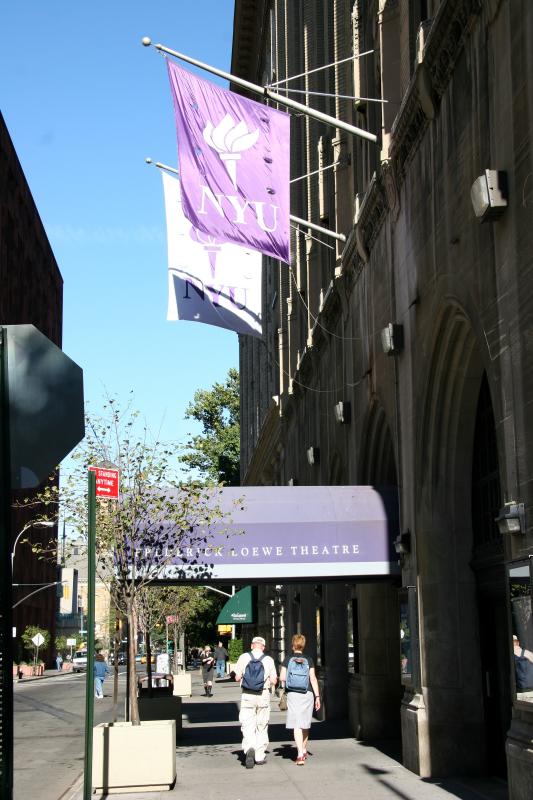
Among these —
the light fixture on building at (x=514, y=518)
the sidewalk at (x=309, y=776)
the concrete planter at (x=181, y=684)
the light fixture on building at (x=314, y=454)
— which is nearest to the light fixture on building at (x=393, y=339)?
the light fixture on building at (x=514, y=518)

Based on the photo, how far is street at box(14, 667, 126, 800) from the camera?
1500 cm

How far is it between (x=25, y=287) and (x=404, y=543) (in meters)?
77.2

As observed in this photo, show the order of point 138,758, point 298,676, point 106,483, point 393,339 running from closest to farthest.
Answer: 1. point 106,483
2. point 138,758
3. point 298,676
4. point 393,339

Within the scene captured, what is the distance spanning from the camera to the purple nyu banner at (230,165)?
16.2 m

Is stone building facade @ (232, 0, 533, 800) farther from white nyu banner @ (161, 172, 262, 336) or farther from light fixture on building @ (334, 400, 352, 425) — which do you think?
white nyu banner @ (161, 172, 262, 336)

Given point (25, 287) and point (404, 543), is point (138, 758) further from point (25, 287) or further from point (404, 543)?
point (25, 287)

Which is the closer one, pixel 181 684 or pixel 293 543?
pixel 293 543

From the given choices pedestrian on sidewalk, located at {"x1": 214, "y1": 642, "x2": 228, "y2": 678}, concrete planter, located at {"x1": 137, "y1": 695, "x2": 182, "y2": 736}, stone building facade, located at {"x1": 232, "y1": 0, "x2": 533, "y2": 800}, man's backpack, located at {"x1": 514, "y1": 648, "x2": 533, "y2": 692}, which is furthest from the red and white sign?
pedestrian on sidewalk, located at {"x1": 214, "y1": 642, "x2": 228, "y2": 678}

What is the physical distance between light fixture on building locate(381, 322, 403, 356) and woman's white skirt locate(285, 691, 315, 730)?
5252 millimetres

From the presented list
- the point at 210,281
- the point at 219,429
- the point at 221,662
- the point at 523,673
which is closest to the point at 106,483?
the point at 523,673

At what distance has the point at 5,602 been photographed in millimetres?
3350

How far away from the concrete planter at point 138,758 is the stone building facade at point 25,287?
58.4 meters

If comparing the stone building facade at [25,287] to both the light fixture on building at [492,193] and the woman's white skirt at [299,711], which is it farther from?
the light fixture on building at [492,193]

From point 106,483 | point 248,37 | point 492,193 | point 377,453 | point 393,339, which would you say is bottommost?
point 106,483
